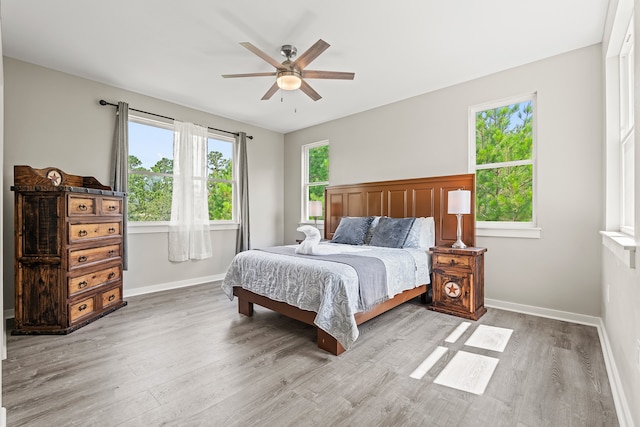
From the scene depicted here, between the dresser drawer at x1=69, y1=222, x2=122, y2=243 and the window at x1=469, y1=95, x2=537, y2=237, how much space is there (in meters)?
4.31

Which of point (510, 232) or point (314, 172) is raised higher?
point (314, 172)

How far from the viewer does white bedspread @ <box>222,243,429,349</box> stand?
2.35 metres

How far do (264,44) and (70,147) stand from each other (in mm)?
2636

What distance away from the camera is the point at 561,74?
317cm

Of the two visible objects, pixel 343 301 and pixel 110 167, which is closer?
pixel 343 301

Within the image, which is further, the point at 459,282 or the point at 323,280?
the point at 459,282

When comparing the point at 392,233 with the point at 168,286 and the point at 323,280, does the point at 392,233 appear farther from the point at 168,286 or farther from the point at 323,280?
the point at 168,286

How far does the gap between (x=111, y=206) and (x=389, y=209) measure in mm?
3504

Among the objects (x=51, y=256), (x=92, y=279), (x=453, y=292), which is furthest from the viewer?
(x=453, y=292)

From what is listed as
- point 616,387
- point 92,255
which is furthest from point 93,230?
point 616,387

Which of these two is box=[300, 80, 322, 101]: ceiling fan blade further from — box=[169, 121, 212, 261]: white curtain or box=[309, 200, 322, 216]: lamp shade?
box=[169, 121, 212, 261]: white curtain

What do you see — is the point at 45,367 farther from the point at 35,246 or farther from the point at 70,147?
the point at 70,147

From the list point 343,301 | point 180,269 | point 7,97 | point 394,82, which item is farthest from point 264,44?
point 180,269

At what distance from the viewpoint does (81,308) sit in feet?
9.87
